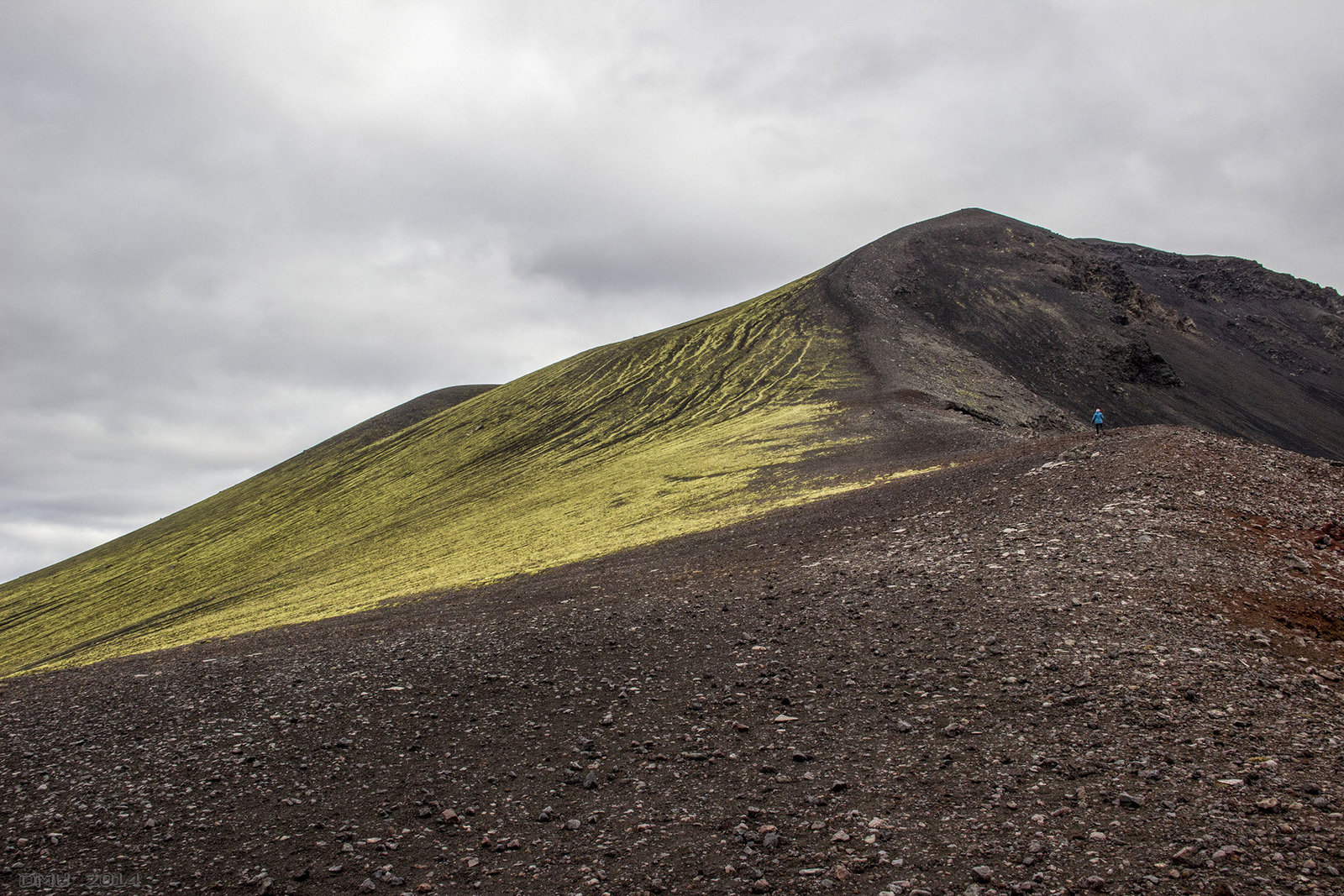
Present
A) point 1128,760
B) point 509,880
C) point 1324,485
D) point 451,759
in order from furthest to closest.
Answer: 1. point 1324,485
2. point 451,759
3. point 1128,760
4. point 509,880

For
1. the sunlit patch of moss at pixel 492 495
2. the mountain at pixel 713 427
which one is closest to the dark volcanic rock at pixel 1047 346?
the mountain at pixel 713 427

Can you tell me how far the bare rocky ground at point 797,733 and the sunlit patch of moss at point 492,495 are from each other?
12.9 metres

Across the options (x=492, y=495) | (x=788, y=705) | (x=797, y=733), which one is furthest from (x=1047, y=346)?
(x=797, y=733)

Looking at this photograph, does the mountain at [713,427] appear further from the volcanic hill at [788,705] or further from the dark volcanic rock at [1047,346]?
the volcanic hill at [788,705]

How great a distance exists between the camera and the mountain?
38.8 metres

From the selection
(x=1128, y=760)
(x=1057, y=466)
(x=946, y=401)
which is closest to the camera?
(x=1128, y=760)

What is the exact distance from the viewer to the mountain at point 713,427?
38.8 meters

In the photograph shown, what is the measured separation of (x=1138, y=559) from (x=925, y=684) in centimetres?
753

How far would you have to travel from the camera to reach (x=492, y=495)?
5706 cm

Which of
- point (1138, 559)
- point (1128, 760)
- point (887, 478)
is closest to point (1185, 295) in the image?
point (887, 478)

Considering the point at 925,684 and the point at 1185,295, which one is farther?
the point at 1185,295

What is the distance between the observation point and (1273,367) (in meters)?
96.4

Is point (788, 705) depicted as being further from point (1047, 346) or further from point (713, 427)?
point (1047, 346)

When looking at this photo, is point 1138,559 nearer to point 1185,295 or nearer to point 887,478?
point 887,478
